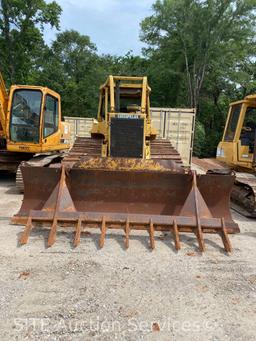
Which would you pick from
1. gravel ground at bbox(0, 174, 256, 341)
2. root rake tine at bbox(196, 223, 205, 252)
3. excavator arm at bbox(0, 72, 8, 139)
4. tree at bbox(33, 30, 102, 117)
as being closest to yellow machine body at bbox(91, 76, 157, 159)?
gravel ground at bbox(0, 174, 256, 341)

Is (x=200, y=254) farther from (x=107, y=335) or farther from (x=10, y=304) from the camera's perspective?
(x=10, y=304)

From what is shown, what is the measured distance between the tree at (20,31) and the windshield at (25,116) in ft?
62.3

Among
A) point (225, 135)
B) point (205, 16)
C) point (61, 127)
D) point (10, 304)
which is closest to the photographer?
point (10, 304)

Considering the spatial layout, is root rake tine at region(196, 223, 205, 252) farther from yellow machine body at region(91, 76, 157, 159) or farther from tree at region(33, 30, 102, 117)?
tree at region(33, 30, 102, 117)

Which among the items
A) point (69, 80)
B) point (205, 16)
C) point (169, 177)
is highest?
point (205, 16)

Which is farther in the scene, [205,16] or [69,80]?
[69,80]

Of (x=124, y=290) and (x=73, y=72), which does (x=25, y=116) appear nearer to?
(x=124, y=290)

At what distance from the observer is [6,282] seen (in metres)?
3.70

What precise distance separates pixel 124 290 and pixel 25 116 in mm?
6468

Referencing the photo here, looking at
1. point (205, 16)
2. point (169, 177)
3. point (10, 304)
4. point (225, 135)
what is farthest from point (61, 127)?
point (205, 16)

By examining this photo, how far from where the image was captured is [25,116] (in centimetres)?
908

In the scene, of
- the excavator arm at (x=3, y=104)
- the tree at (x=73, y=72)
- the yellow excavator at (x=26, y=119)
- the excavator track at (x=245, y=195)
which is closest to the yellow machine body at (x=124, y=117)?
the yellow excavator at (x=26, y=119)

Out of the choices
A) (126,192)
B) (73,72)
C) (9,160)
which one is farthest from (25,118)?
Result: (73,72)

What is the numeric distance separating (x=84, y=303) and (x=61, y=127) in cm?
791
